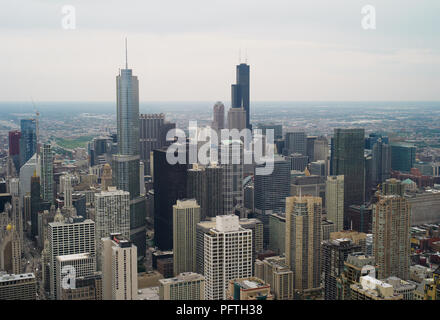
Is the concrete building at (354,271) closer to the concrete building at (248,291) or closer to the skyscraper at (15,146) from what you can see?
the concrete building at (248,291)

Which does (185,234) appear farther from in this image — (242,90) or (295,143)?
(295,143)

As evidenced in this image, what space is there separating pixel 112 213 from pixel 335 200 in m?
4.69

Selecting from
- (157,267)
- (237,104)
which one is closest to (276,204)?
(237,104)

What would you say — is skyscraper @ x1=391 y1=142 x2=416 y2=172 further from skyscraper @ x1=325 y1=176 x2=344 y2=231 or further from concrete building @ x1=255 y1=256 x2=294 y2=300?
concrete building @ x1=255 y1=256 x2=294 y2=300

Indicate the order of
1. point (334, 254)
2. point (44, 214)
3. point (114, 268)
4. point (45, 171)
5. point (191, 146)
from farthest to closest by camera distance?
1. point (191, 146)
2. point (45, 171)
3. point (44, 214)
4. point (334, 254)
5. point (114, 268)

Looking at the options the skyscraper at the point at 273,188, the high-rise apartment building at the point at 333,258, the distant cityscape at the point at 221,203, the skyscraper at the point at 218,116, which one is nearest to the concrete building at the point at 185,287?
the distant cityscape at the point at 221,203

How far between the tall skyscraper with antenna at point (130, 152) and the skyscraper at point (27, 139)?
6.39 ft

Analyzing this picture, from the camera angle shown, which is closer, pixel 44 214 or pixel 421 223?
pixel 421 223

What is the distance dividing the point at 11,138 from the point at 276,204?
5.80 metres

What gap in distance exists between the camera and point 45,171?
A: 11.1 metres

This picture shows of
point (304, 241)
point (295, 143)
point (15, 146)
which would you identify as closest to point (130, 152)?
point (15, 146)

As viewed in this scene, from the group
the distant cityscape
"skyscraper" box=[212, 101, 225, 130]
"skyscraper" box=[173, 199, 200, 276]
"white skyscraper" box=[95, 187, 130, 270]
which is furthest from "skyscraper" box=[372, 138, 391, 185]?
"white skyscraper" box=[95, 187, 130, 270]

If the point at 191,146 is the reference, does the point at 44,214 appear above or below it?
below
